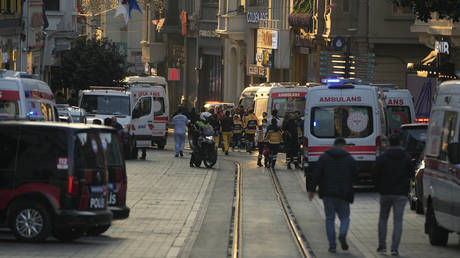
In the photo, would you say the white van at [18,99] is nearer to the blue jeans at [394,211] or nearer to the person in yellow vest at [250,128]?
the blue jeans at [394,211]

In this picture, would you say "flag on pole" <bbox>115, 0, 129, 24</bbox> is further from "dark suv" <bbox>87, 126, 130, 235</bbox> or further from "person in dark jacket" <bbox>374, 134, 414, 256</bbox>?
"person in dark jacket" <bbox>374, 134, 414, 256</bbox>

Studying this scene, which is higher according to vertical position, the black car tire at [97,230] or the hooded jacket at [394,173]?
the hooded jacket at [394,173]

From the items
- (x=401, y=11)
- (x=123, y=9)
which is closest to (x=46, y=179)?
(x=123, y=9)

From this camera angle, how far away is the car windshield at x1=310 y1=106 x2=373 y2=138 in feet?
80.2

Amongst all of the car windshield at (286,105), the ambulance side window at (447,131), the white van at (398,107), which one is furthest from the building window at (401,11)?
the ambulance side window at (447,131)

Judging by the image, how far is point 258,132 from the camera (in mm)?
33906

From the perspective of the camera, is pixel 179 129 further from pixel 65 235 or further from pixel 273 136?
pixel 65 235

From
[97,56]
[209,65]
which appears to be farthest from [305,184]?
[209,65]

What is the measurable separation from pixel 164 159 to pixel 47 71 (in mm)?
24599

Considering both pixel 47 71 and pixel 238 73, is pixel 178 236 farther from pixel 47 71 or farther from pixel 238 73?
pixel 238 73

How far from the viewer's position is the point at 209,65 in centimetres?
8181

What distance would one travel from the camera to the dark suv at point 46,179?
47.5ft

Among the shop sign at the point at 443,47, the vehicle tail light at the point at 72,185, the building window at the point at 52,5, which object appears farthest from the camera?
the building window at the point at 52,5

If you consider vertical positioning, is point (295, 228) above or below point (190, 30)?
below
